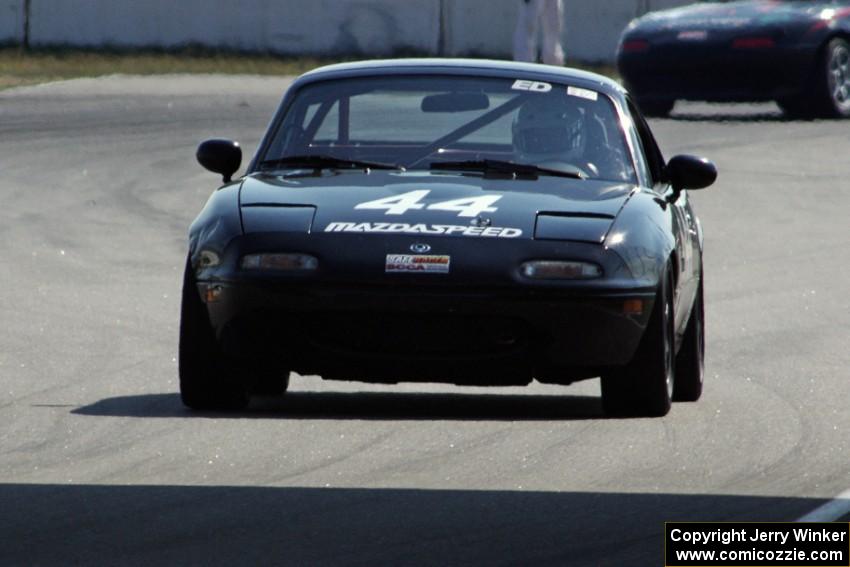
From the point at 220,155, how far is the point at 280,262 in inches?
54.5

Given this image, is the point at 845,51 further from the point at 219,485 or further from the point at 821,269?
the point at 219,485

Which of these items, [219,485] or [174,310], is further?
[174,310]

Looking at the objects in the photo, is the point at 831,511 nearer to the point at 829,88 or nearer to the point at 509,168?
the point at 509,168

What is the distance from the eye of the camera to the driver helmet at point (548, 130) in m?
9.15

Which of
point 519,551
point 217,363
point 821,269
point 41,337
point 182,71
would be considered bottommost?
point 182,71

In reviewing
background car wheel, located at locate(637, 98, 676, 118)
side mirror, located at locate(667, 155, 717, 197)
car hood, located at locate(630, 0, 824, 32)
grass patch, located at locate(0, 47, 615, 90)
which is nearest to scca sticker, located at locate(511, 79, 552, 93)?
side mirror, located at locate(667, 155, 717, 197)

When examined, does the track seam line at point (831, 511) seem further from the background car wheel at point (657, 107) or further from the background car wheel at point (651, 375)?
the background car wheel at point (657, 107)

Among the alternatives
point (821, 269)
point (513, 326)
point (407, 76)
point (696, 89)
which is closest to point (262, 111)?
point (696, 89)

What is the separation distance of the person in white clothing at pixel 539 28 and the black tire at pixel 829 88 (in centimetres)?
358

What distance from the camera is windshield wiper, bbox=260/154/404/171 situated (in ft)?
29.8

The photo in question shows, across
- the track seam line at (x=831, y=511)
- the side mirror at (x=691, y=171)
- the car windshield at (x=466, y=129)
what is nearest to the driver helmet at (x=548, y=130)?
the car windshield at (x=466, y=129)

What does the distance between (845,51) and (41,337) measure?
45.7 ft

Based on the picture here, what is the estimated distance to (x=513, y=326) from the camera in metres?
8.12
